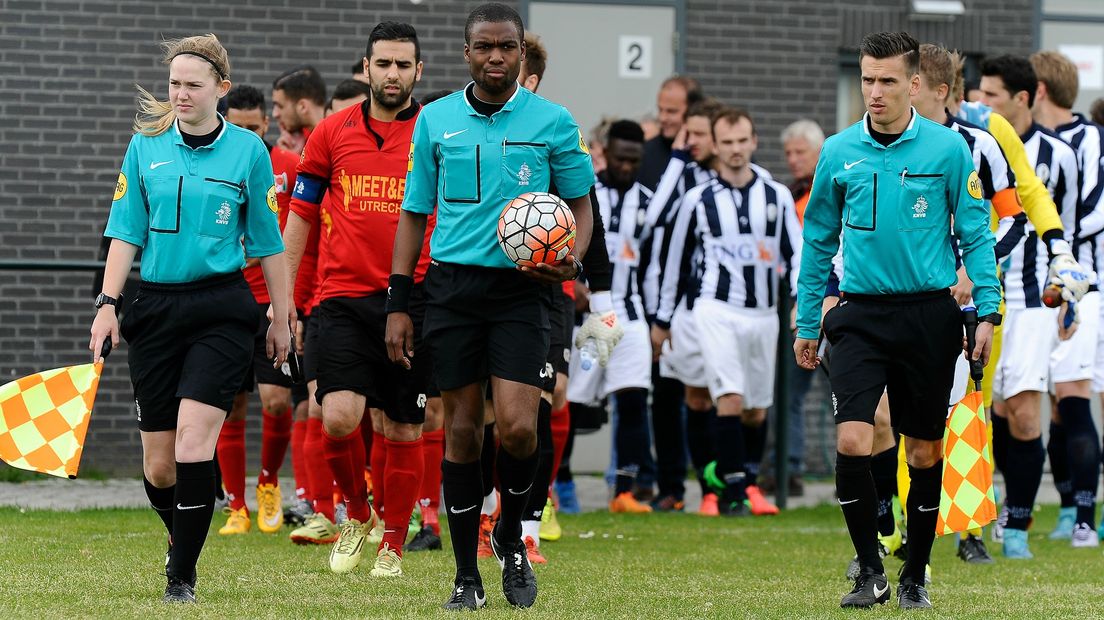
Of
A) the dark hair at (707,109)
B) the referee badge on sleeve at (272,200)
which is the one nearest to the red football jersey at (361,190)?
the referee badge on sleeve at (272,200)

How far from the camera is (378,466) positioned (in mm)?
7887

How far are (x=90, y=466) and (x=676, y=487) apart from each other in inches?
167

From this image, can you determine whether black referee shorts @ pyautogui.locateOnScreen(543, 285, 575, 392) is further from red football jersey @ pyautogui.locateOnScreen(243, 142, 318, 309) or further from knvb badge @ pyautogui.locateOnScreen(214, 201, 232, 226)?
red football jersey @ pyautogui.locateOnScreen(243, 142, 318, 309)

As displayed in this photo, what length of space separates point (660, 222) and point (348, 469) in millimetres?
3843

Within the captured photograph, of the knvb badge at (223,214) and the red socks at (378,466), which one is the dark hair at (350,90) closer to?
the red socks at (378,466)

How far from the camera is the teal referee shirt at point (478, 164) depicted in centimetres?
600

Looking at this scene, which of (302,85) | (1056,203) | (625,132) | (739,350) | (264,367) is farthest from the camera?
(739,350)

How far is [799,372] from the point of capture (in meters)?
12.4

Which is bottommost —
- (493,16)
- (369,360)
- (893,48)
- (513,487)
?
(513,487)

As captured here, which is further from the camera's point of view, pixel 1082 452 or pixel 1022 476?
pixel 1082 452

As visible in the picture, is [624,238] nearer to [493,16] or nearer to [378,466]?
[378,466]

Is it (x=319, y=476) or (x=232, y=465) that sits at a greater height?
(x=319, y=476)

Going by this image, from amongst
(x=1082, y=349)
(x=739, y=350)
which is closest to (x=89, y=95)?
(x=739, y=350)

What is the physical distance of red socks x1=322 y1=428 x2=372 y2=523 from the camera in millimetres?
7418
